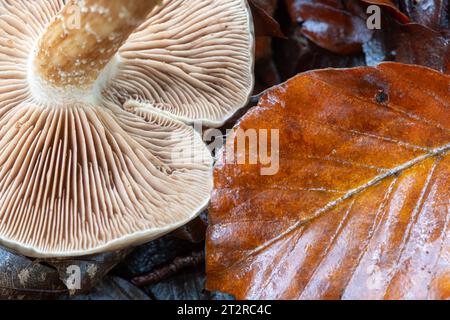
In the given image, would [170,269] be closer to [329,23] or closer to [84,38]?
[84,38]

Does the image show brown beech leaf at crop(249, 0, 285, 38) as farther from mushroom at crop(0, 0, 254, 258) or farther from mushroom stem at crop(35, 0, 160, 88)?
mushroom stem at crop(35, 0, 160, 88)

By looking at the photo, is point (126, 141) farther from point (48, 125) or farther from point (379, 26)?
point (379, 26)

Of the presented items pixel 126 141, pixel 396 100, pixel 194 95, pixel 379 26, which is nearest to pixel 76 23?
pixel 126 141

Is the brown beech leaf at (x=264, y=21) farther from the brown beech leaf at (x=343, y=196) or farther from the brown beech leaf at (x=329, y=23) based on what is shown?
the brown beech leaf at (x=343, y=196)

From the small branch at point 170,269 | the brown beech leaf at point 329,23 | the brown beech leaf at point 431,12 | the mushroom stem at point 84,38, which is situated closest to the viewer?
the mushroom stem at point 84,38

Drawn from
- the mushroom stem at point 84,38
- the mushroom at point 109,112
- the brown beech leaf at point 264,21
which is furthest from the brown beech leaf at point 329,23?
the mushroom stem at point 84,38

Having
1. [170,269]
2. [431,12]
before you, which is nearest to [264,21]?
[431,12]
